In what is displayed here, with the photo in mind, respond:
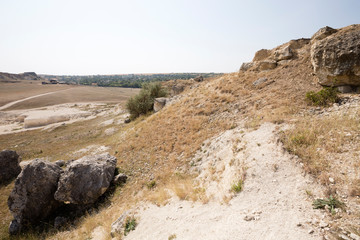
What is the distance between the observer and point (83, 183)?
30.5ft

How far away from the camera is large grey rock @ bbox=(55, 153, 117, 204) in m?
9.08

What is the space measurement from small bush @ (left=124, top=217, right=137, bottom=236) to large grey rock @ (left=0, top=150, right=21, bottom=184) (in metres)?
14.7

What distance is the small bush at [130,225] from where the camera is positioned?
6.14 meters

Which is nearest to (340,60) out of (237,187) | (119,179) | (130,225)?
(237,187)

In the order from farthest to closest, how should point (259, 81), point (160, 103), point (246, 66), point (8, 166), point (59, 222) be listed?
point (160, 103) → point (246, 66) → point (259, 81) → point (8, 166) → point (59, 222)

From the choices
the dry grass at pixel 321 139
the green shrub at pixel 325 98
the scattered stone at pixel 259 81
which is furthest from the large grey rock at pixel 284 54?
the dry grass at pixel 321 139

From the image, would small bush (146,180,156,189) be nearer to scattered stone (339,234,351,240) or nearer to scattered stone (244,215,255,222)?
scattered stone (244,215,255,222)

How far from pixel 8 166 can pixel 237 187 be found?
1916cm

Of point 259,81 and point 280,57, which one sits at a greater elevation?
point 280,57

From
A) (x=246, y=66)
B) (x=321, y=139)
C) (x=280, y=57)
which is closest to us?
(x=321, y=139)

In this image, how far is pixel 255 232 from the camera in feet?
13.1

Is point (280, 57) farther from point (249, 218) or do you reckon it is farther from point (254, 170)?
point (249, 218)

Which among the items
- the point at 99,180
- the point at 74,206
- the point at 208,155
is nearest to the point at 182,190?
the point at 208,155

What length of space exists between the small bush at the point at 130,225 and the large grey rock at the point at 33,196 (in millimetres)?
6296
